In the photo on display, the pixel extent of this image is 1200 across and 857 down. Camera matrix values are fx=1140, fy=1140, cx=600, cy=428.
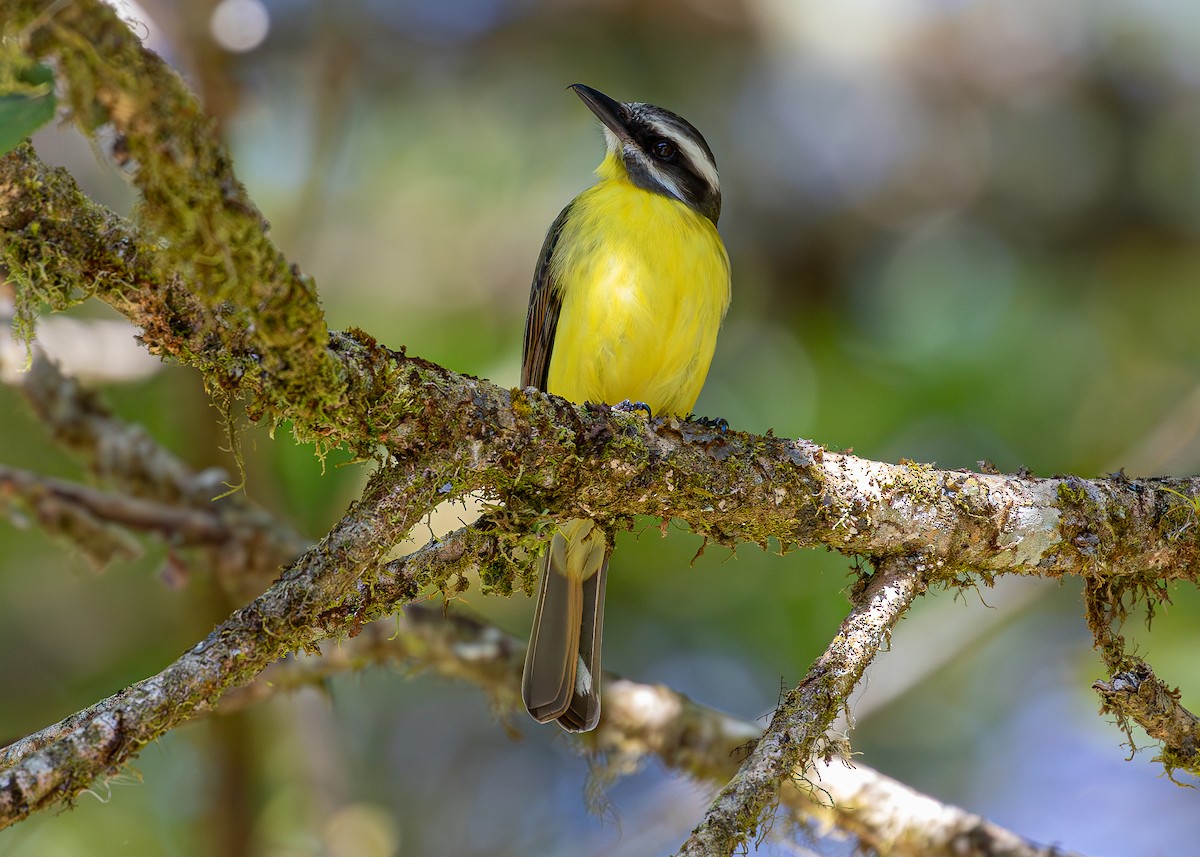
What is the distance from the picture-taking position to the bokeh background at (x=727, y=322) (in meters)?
5.13

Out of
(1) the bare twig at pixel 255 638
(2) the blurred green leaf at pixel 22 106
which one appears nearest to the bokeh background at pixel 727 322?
(1) the bare twig at pixel 255 638

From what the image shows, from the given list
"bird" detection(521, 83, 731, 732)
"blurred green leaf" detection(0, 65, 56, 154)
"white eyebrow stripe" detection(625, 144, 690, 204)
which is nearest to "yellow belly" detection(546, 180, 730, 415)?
"bird" detection(521, 83, 731, 732)

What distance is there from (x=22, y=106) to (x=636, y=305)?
2707 millimetres

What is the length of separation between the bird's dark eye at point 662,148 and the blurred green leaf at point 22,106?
3.60m

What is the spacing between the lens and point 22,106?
1555mm

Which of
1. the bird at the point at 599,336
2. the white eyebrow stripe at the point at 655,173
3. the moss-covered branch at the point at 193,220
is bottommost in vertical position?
the moss-covered branch at the point at 193,220

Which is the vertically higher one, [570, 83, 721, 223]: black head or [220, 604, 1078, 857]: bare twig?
[570, 83, 721, 223]: black head

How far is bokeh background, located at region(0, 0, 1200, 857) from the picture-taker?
5.13 m

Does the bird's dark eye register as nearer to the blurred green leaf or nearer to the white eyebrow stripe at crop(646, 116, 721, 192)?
the white eyebrow stripe at crop(646, 116, 721, 192)

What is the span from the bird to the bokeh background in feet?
2.45

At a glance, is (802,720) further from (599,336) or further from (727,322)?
(727,322)

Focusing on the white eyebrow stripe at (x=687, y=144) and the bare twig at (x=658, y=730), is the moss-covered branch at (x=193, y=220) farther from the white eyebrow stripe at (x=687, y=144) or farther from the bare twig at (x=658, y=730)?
the white eyebrow stripe at (x=687, y=144)

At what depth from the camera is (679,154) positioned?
16.4ft

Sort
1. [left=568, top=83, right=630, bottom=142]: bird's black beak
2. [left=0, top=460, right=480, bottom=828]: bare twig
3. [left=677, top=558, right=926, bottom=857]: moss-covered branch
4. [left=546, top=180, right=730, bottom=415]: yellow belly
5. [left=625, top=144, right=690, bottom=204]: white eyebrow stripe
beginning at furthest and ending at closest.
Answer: [left=568, top=83, right=630, bottom=142]: bird's black beak → [left=625, top=144, right=690, bottom=204]: white eyebrow stripe → [left=546, top=180, right=730, bottom=415]: yellow belly → [left=677, top=558, right=926, bottom=857]: moss-covered branch → [left=0, top=460, right=480, bottom=828]: bare twig
